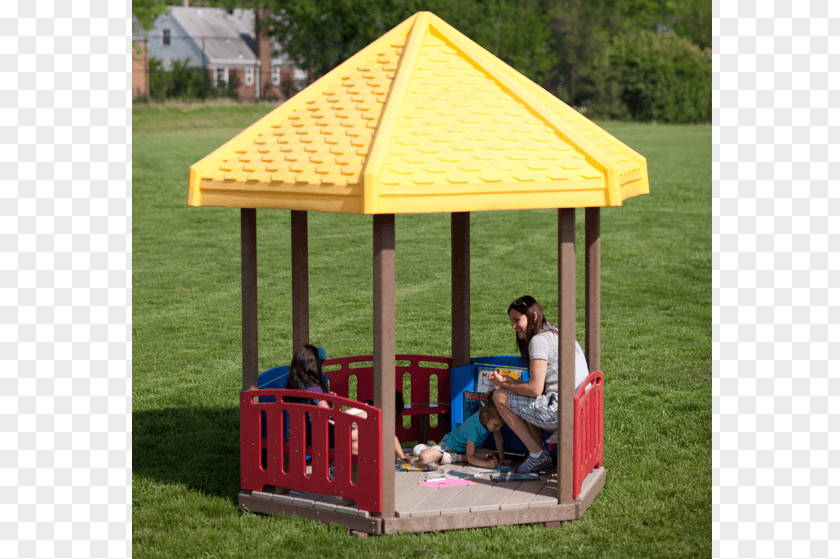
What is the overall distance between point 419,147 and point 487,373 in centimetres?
268

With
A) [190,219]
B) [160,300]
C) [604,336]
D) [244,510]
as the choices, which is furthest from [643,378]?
[190,219]

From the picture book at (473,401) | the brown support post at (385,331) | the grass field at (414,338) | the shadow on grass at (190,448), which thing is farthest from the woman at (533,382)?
the shadow on grass at (190,448)

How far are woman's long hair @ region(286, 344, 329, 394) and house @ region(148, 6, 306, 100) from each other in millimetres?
54623

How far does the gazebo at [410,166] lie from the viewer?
725 cm

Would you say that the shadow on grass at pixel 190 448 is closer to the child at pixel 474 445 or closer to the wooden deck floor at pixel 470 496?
the wooden deck floor at pixel 470 496

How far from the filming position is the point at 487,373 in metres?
9.38

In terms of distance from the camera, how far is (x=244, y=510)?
8.26m

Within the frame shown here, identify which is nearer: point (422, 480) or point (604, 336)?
point (422, 480)

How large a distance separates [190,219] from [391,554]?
63.2 feet

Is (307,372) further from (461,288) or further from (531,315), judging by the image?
(461,288)

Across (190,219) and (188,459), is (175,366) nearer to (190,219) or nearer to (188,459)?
(188,459)

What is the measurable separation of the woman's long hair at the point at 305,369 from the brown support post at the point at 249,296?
1.35 feet

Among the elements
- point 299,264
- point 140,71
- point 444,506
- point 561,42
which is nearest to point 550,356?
point 444,506

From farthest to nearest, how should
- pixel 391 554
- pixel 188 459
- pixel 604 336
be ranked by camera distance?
pixel 604 336 → pixel 188 459 → pixel 391 554
